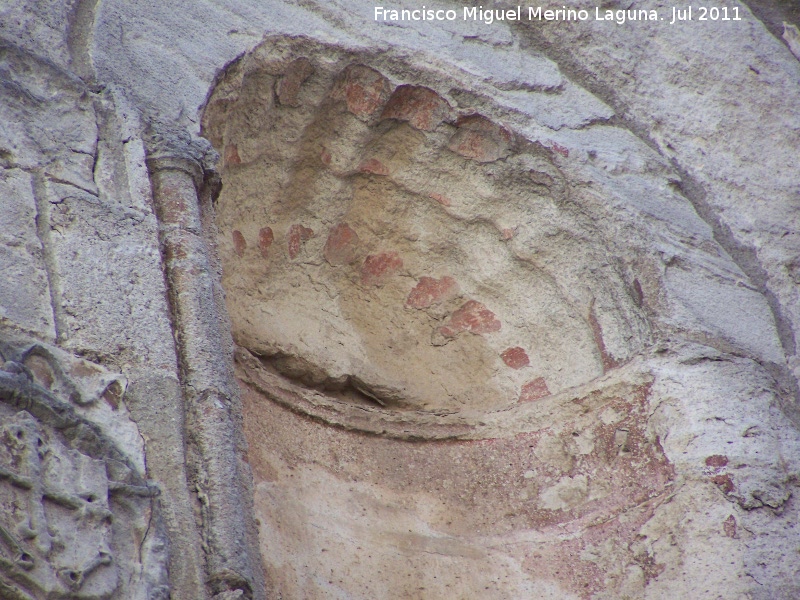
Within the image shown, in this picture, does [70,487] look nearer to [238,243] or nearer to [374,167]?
[238,243]

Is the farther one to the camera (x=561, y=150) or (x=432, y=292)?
(x=432, y=292)

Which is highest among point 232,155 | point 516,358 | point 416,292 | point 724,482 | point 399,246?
point 232,155

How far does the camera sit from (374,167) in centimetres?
326

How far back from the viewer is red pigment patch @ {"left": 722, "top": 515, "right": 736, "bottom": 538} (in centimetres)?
246

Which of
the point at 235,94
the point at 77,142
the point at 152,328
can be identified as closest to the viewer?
the point at 152,328

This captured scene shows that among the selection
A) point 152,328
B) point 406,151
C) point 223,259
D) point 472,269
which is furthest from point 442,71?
point 152,328

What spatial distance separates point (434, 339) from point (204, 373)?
1.27m

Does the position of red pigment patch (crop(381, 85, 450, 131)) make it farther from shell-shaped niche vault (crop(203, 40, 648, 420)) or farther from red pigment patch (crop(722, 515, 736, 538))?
red pigment patch (crop(722, 515, 736, 538))

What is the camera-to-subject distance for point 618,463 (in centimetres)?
275

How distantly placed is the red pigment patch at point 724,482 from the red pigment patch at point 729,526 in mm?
73

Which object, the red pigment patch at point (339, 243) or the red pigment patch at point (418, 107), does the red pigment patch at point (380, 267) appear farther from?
the red pigment patch at point (418, 107)

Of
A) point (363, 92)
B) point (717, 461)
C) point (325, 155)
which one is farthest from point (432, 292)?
point (717, 461)

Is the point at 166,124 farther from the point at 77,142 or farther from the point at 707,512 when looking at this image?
the point at 707,512

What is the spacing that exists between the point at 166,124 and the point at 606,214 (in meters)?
1.35
